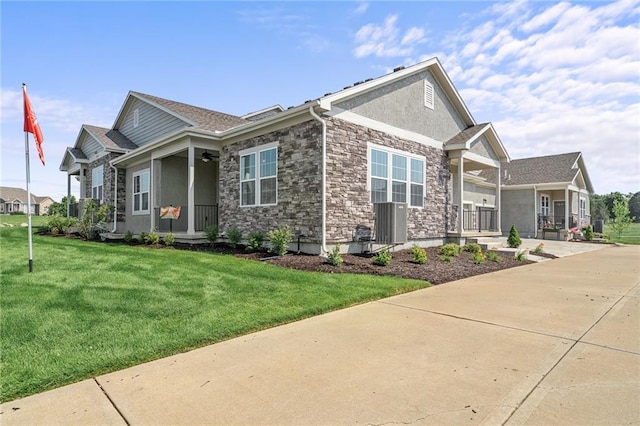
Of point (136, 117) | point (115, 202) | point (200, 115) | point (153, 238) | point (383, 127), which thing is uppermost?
point (136, 117)

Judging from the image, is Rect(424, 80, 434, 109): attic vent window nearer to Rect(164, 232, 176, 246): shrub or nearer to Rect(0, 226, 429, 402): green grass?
Rect(0, 226, 429, 402): green grass

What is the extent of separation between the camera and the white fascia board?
1045cm

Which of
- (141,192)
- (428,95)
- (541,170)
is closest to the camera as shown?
(428,95)

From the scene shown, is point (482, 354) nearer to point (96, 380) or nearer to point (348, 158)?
point (96, 380)

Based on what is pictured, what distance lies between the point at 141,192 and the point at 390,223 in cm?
1191

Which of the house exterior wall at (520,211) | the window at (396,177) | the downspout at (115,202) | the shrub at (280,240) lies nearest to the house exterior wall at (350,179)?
the window at (396,177)

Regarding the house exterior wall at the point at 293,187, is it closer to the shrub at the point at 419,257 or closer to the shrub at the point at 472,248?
the shrub at the point at 419,257

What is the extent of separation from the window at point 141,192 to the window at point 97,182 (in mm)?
3618

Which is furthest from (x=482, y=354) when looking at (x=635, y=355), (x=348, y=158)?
(x=348, y=158)

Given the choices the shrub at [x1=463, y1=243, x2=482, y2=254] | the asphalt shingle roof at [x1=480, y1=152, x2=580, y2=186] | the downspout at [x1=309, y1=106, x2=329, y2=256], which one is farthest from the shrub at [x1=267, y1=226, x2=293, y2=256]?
the asphalt shingle roof at [x1=480, y1=152, x2=580, y2=186]

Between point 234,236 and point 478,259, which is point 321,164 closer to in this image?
point 234,236

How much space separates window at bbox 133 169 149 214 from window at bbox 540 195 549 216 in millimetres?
25832

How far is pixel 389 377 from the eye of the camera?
3268 mm

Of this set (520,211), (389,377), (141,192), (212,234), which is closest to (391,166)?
(212,234)
